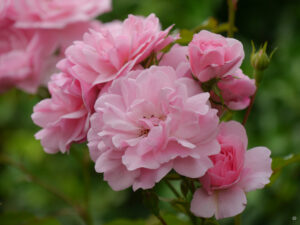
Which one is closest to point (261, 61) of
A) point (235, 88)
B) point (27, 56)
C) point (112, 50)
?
point (235, 88)

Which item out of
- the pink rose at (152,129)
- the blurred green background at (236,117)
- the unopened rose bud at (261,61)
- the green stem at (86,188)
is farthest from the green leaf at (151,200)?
the blurred green background at (236,117)

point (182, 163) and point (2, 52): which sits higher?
point (182, 163)

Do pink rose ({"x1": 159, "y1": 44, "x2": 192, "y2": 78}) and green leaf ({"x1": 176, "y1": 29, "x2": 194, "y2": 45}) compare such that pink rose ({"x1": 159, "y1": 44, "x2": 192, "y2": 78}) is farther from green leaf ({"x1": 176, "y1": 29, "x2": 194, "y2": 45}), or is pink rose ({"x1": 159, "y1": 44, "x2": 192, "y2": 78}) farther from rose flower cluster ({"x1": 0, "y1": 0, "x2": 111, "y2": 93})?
rose flower cluster ({"x1": 0, "y1": 0, "x2": 111, "y2": 93})

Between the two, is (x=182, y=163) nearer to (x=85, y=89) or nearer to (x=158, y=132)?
(x=158, y=132)

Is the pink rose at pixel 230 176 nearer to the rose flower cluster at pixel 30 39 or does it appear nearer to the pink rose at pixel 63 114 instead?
the pink rose at pixel 63 114

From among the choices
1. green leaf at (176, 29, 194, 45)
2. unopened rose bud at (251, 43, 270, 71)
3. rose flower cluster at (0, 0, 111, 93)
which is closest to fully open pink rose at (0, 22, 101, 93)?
rose flower cluster at (0, 0, 111, 93)

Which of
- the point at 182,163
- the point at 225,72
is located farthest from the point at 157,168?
the point at 225,72

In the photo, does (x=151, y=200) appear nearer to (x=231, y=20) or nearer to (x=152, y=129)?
(x=152, y=129)
